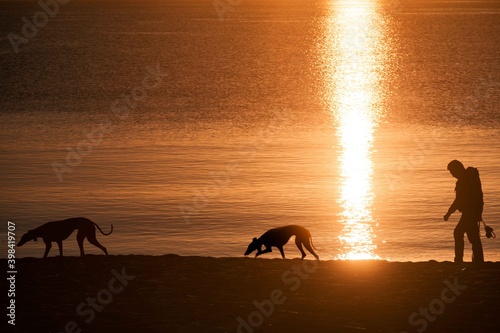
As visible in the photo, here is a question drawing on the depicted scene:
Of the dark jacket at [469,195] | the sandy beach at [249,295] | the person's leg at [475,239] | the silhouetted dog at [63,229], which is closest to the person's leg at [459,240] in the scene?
the person's leg at [475,239]

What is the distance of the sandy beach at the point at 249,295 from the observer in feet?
45.9

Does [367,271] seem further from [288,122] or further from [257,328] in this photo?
[288,122]

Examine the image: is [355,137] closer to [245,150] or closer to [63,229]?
[245,150]

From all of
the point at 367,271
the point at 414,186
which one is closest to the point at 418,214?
the point at 414,186

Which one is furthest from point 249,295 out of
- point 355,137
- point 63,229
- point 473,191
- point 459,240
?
point 355,137

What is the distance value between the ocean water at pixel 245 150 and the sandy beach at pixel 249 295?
594cm

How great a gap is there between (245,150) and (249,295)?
90.8 feet

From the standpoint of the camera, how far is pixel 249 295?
15312 millimetres

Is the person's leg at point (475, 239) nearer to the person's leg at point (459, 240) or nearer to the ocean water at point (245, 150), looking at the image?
the person's leg at point (459, 240)

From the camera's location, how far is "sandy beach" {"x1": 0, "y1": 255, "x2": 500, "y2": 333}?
1399cm

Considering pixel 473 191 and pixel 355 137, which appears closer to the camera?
pixel 473 191

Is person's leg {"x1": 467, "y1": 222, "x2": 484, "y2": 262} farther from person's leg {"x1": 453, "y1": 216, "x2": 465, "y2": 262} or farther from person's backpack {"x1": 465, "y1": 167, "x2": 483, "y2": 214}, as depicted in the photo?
person's backpack {"x1": 465, "y1": 167, "x2": 483, "y2": 214}

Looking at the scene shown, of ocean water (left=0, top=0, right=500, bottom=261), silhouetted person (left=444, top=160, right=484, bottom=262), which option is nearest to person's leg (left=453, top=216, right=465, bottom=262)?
silhouetted person (left=444, top=160, right=484, bottom=262)

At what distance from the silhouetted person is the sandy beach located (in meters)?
0.85
